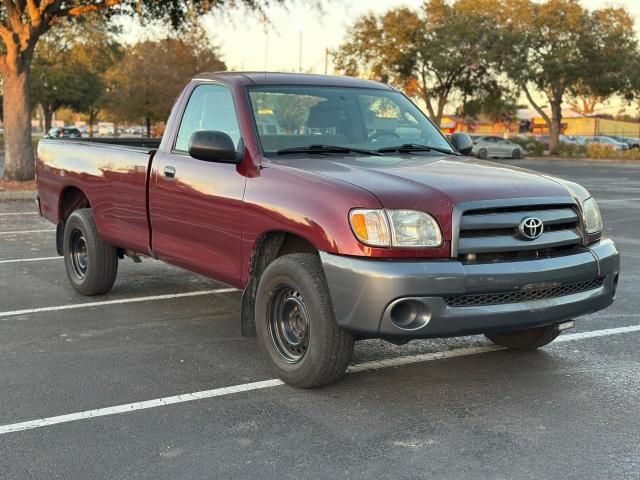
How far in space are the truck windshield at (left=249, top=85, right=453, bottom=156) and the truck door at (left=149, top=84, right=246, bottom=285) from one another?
256 millimetres

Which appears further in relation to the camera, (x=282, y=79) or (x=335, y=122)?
(x=282, y=79)

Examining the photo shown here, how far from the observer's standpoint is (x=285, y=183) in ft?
14.9

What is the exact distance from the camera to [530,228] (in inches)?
167

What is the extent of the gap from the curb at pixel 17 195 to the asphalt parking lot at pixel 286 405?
1075cm

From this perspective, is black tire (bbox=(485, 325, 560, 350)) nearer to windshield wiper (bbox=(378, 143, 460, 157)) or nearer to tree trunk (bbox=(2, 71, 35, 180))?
windshield wiper (bbox=(378, 143, 460, 157))

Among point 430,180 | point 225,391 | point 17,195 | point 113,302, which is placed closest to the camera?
point 430,180

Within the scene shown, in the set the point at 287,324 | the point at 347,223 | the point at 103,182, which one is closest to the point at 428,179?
the point at 347,223

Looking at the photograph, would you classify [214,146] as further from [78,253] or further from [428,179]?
[78,253]

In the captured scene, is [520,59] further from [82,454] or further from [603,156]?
[82,454]

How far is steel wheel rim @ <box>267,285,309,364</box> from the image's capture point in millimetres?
4551

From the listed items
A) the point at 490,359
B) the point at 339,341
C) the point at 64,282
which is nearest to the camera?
the point at 339,341

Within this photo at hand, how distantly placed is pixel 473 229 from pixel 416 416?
1.06 meters

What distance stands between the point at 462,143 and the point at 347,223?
2336 millimetres

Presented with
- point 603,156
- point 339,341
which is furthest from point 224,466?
point 603,156
